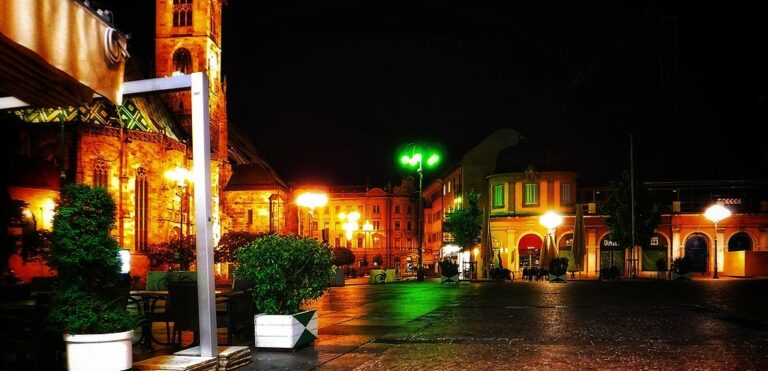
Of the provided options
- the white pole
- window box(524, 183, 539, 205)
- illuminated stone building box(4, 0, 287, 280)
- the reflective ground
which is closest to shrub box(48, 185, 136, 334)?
the white pole

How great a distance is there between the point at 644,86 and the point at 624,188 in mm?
10148

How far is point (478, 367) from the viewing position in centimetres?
841

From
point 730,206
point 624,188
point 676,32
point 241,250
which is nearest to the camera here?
point 241,250

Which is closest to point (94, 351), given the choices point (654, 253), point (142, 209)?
point (142, 209)

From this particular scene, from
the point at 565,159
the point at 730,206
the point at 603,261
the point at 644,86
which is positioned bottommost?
the point at 603,261

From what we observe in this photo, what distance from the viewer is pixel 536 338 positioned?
1115cm

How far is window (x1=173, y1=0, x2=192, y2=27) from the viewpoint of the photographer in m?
67.6

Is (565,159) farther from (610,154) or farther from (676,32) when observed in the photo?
(676,32)

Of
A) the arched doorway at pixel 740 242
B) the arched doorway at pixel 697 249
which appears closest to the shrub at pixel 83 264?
the arched doorway at pixel 697 249

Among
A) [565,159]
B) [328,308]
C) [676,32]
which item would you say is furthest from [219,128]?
[328,308]

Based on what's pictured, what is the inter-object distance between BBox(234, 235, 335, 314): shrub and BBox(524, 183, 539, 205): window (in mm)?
46734

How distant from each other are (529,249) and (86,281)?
51.0m

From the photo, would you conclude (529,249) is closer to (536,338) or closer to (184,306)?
(536,338)

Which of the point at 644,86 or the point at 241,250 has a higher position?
the point at 644,86
